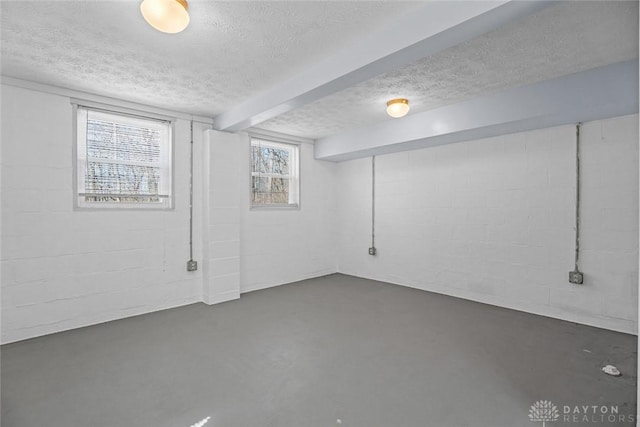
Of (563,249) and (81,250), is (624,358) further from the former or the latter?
(81,250)

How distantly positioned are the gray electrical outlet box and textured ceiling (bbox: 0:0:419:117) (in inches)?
130

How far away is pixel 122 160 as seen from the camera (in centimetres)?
373

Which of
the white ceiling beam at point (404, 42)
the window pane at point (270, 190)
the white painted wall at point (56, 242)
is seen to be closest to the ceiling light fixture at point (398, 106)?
the white ceiling beam at point (404, 42)

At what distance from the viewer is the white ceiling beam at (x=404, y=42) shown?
1784 mm

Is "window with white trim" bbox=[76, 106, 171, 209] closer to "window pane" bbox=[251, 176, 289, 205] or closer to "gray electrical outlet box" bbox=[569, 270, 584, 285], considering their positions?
"window pane" bbox=[251, 176, 289, 205]

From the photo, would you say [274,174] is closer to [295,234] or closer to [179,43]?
[295,234]

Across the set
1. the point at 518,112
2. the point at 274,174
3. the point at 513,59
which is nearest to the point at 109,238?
the point at 274,174

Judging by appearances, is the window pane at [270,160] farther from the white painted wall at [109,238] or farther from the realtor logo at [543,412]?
the realtor logo at [543,412]

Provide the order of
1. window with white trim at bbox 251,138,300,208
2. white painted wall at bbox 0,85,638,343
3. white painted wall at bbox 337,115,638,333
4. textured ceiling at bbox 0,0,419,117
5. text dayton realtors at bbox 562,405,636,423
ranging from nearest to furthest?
text dayton realtors at bbox 562,405,636,423 → textured ceiling at bbox 0,0,419,117 → white painted wall at bbox 0,85,638,343 → white painted wall at bbox 337,115,638,333 → window with white trim at bbox 251,138,300,208

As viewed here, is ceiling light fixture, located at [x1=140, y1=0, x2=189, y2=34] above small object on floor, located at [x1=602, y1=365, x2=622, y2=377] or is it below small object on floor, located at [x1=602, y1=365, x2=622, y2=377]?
above

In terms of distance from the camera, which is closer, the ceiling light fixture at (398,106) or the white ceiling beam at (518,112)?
the white ceiling beam at (518,112)

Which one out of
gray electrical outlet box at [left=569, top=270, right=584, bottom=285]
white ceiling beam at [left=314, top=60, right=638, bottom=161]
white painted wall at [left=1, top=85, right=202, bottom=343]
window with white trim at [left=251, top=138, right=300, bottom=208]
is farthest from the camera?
window with white trim at [left=251, top=138, right=300, bottom=208]

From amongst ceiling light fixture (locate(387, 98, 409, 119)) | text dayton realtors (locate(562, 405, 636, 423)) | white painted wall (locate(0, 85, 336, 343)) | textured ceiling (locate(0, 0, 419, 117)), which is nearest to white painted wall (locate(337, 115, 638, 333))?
ceiling light fixture (locate(387, 98, 409, 119))

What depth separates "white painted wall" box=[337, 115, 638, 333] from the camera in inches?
129
